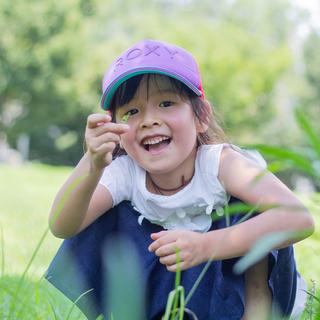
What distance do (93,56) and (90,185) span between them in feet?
59.7

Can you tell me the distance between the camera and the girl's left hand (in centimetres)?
102

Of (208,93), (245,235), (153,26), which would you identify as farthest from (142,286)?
(153,26)

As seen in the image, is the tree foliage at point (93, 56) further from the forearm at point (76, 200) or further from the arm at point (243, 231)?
the arm at point (243, 231)

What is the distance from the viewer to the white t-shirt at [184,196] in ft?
4.92

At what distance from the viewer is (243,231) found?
1147 mm

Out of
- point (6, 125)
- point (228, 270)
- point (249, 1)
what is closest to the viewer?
point (228, 270)

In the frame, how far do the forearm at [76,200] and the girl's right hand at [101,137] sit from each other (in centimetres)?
5

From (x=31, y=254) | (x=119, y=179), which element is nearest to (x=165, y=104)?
(x=119, y=179)

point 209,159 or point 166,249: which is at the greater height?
point 209,159

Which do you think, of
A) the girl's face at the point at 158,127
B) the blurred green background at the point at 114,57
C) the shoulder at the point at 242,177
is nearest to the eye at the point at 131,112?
the girl's face at the point at 158,127

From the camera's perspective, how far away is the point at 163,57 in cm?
146

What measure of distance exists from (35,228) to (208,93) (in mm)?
16794

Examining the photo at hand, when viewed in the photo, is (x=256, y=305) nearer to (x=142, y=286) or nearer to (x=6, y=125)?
(x=142, y=286)

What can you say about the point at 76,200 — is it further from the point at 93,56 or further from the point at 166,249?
the point at 93,56
